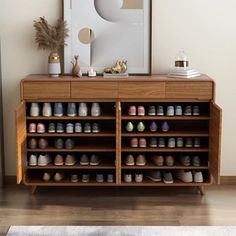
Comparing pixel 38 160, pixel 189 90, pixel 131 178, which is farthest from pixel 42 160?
pixel 189 90

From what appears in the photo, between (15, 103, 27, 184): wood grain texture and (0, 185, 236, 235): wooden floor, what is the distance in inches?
9.9

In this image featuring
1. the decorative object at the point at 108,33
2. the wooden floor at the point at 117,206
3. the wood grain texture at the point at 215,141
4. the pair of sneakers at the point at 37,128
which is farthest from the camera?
the decorative object at the point at 108,33

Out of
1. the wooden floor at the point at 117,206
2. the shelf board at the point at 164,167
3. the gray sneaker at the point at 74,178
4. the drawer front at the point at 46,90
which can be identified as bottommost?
the wooden floor at the point at 117,206

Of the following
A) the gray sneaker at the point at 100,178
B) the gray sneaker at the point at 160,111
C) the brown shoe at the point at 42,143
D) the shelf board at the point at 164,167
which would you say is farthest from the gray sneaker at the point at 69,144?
the gray sneaker at the point at 160,111

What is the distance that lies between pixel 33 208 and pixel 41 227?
35 cm

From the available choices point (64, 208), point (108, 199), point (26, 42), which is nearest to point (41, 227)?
point (64, 208)

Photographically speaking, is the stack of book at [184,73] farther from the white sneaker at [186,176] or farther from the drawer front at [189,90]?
the white sneaker at [186,176]

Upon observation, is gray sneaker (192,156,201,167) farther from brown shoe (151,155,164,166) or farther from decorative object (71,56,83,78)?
decorative object (71,56,83,78)

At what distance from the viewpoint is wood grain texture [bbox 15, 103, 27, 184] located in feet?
10.1

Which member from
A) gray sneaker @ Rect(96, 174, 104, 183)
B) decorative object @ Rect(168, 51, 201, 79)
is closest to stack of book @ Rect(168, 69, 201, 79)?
decorative object @ Rect(168, 51, 201, 79)

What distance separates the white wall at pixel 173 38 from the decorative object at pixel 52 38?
10 cm

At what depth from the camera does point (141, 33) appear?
347 centimetres

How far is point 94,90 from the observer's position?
3262 millimetres

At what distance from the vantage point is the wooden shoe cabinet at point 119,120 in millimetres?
3248
